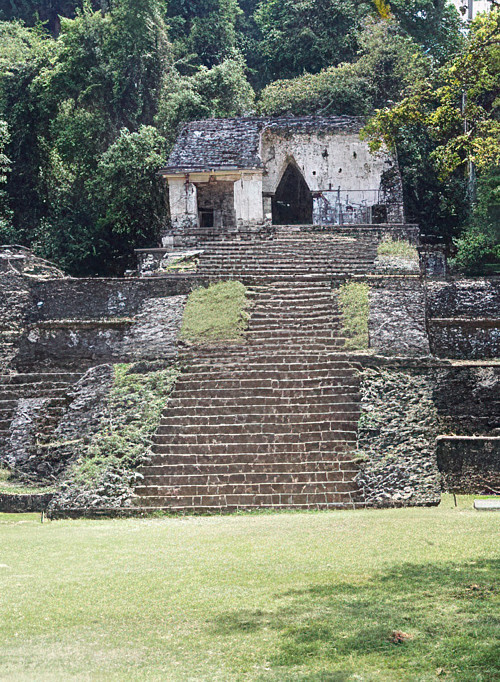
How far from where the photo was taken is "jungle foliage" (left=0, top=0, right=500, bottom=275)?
25547 millimetres

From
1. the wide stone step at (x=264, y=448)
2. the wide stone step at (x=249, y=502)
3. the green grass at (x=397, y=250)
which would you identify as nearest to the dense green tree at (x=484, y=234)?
the green grass at (x=397, y=250)

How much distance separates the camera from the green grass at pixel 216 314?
15.9m

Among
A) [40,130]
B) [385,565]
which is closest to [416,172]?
[40,130]

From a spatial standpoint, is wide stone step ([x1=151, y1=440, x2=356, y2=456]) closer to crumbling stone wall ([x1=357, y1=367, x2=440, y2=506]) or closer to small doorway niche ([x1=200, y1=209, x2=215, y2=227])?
crumbling stone wall ([x1=357, y1=367, x2=440, y2=506])

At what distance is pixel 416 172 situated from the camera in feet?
85.5

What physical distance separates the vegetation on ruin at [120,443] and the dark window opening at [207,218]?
10.8 meters

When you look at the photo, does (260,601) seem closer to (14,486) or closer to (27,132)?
(14,486)

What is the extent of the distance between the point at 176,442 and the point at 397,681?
797 centimetres

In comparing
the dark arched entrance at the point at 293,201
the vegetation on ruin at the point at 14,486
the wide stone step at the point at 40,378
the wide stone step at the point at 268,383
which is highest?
the dark arched entrance at the point at 293,201

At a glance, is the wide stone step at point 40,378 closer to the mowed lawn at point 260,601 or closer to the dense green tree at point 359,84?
the mowed lawn at point 260,601

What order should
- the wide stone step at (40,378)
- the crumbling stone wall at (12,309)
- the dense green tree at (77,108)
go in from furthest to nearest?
the dense green tree at (77,108) < the crumbling stone wall at (12,309) < the wide stone step at (40,378)

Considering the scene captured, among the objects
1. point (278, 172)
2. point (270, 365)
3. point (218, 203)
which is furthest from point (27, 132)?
point (270, 365)

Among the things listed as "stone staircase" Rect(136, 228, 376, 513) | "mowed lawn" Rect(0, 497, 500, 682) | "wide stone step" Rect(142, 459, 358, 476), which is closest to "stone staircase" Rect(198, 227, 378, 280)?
"stone staircase" Rect(136, 228, 376, 513)

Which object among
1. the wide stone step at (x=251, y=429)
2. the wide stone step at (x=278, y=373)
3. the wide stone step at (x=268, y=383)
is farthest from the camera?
the wide stone step at (x=278, y=373)
